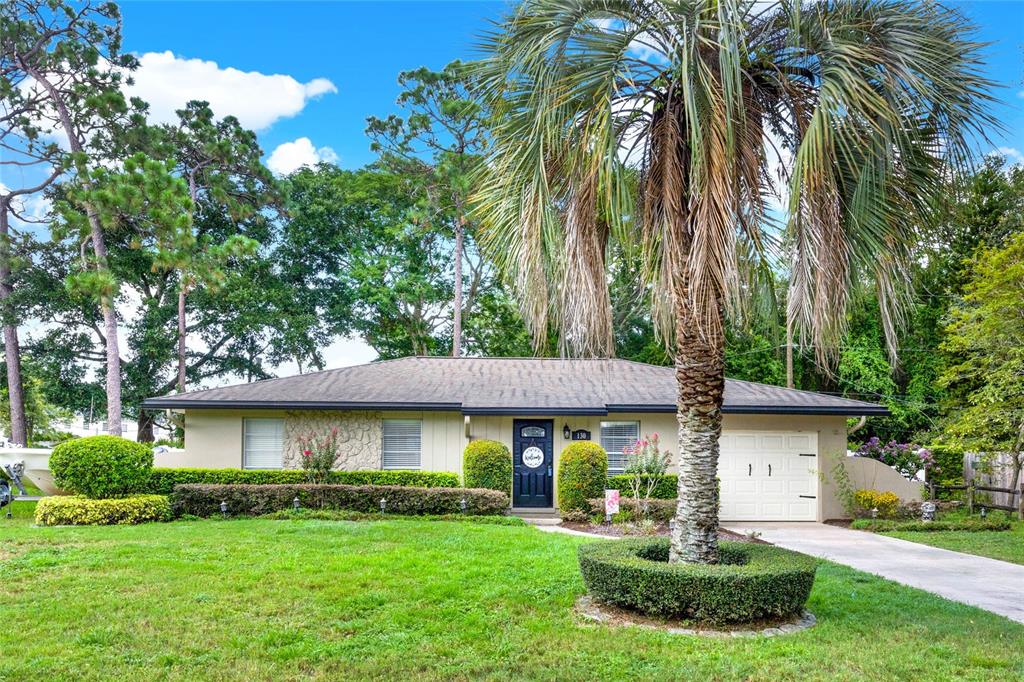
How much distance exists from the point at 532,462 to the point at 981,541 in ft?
27.3

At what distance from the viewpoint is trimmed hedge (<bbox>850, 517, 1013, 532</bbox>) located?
13836mm

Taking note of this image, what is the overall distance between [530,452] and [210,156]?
16.4 meters

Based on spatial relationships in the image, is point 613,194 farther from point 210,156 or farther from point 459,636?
point 210,156

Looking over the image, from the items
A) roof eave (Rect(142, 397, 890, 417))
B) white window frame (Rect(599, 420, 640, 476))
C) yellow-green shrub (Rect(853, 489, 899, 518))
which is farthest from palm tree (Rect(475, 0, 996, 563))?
yellow-green shrub (Rect(853, 489, 899, 518))

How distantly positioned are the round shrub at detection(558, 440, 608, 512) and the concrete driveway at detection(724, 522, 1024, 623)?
2.90m

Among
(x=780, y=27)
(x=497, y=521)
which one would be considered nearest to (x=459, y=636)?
(x=780, y=27)

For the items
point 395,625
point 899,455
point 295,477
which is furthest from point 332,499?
point 899,455

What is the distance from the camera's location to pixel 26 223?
24.8 meters

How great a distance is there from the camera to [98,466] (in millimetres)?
12844

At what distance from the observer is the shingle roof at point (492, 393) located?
49.3ft

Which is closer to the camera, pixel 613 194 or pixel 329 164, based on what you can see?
pixel 613 194

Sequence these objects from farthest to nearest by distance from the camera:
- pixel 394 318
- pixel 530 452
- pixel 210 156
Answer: pixel 394 318 < pixel 210 156 < pixel 530 452

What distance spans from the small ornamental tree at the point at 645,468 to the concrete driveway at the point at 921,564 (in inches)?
74.9

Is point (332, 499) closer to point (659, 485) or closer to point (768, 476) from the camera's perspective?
point (659, 485)
